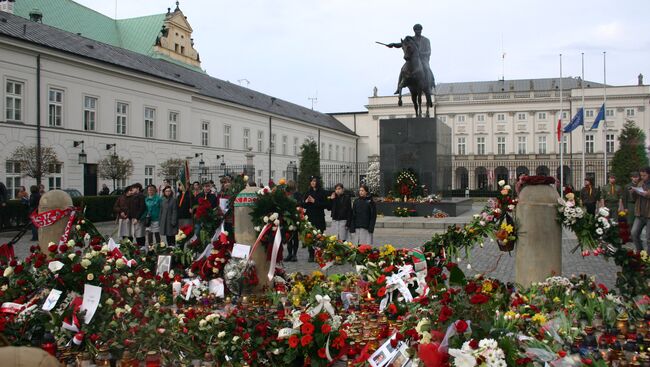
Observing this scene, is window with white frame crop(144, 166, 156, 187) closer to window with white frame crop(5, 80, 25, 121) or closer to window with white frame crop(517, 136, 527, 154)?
window with white frame crop(5, 80, 25, 121)

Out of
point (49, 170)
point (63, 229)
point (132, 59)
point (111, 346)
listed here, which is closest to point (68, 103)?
point (49, 170)

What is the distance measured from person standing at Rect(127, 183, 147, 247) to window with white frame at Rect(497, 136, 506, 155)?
6427cm

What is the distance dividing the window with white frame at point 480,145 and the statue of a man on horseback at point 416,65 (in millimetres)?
55516

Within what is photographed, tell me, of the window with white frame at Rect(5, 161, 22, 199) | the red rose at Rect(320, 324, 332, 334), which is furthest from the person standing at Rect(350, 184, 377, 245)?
the window with white frame at Rect(5, 161, 22, 199)

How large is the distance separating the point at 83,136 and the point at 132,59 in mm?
8274

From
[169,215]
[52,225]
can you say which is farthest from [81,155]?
[52,225]

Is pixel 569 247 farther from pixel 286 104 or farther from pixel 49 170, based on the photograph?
pixel 286 104

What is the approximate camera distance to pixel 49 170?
25.5 m

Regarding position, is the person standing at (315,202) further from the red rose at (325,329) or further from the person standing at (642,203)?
the red rose at (325,329)

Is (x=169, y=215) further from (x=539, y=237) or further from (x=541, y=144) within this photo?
(x=541, y=144)

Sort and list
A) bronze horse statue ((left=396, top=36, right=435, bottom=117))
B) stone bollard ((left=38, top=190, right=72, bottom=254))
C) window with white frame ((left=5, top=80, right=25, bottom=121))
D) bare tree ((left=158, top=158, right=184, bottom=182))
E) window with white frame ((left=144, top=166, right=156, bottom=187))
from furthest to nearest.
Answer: window with white frame ((left=144, top=166, right=156, bottom=187)) → bare tree ((left=158, top=158, right=184, bottom=182)) → window with white frame ((left=5, top=80, right=25, bottom=121)) → bronze horse statue ((left=396, top=36, right=435, bottom=117)) → stone bollard ((left=38, top=190, right=72, bottom=254))

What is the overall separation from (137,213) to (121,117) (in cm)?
2248

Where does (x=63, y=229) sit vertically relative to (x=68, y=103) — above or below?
below

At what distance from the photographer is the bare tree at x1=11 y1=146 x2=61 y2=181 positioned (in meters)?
24.5
